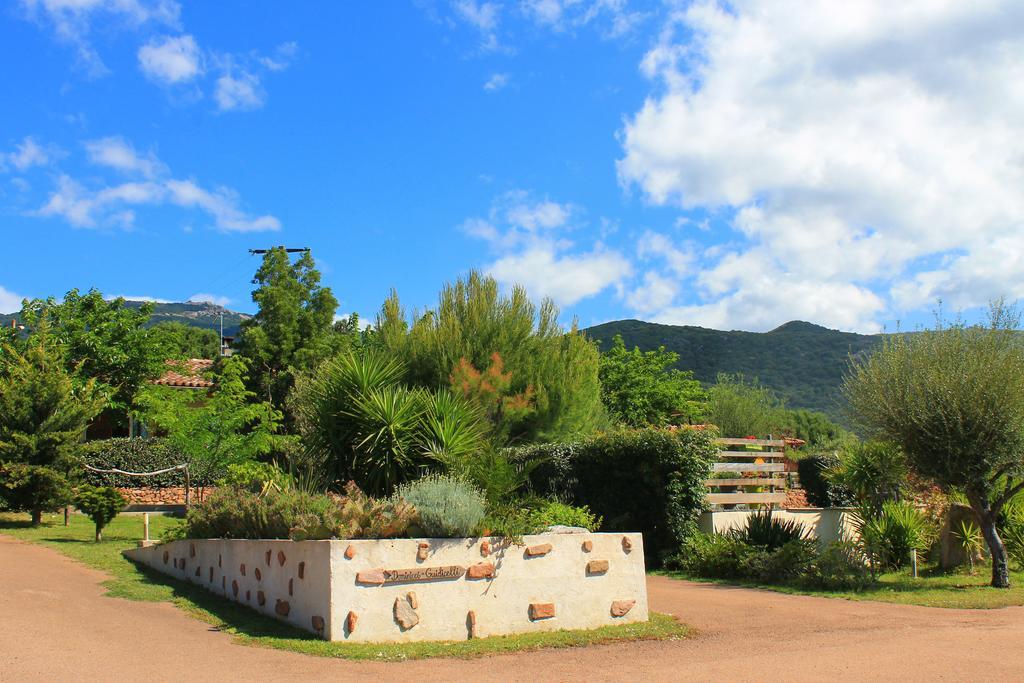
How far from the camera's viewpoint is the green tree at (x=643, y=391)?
38719mm

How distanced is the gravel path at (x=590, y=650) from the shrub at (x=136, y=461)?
1471 cm

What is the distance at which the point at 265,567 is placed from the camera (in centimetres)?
945

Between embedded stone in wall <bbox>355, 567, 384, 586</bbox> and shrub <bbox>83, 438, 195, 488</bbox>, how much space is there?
60.1ft

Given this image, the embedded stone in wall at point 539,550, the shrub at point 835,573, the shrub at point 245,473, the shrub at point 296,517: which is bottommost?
the shrub at point 835,573

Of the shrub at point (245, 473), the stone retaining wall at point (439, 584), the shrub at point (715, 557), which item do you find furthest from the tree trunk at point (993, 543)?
the shrub at point (245, 473)

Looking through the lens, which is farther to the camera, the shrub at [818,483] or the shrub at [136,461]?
the shrub at [136,461]

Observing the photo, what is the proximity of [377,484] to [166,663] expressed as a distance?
5.46m

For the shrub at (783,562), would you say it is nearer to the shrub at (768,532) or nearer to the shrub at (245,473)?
the shrub at (768,532)

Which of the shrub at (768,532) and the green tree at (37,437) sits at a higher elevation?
the green tree at (37,437)

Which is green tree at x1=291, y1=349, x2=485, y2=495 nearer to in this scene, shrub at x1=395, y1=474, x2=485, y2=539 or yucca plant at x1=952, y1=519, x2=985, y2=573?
shrub at x1=395, y1=474, x2=485, y2=539

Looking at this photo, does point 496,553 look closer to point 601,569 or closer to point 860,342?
point 601,569

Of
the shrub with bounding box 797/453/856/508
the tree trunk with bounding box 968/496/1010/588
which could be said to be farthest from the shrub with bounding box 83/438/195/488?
the tree trunk with bounding box 968/496/1010/588

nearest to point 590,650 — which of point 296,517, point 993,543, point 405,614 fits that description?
point 405,614

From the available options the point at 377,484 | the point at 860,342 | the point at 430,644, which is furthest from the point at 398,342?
the point at 860,342
